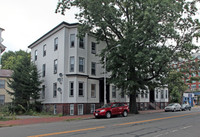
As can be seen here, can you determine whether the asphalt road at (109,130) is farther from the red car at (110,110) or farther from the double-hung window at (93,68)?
the double-hung window at (93,68)

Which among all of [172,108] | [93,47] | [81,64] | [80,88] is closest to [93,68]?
[81,64]

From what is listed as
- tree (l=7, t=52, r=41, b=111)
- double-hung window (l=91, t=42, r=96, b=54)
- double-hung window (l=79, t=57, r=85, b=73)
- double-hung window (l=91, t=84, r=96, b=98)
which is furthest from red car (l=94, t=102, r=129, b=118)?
tree (l=7, t=52, r=41, b=111)

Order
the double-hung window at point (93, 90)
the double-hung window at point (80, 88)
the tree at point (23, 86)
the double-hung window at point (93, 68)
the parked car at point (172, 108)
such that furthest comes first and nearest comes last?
the parked car at point (172, 108) → the double-hung window at point (93, 68) → the double-hung window at point (93, 90) → the tree at point (23, 86) → the double-hung window at point (80, 88)

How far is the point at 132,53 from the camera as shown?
69.8ft

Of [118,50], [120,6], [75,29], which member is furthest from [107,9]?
[75,29]

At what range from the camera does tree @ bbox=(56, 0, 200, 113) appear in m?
19.4

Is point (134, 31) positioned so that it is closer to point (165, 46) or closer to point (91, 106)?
point (165, 46)

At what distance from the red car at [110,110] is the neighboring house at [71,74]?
4815 mm

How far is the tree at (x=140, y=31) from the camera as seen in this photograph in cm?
1944

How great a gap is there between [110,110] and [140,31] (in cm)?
831

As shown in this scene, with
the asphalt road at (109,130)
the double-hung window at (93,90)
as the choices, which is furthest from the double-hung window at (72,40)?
the asphalt road at (109,130)

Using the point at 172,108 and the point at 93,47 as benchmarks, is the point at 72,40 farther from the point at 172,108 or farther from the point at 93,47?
the point at 172,108

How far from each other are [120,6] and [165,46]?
7.17 metres

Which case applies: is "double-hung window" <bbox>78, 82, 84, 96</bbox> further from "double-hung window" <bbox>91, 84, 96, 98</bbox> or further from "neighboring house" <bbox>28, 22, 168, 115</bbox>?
"double-hung window" <bbox>91, 84, 96, 98</bbox>
